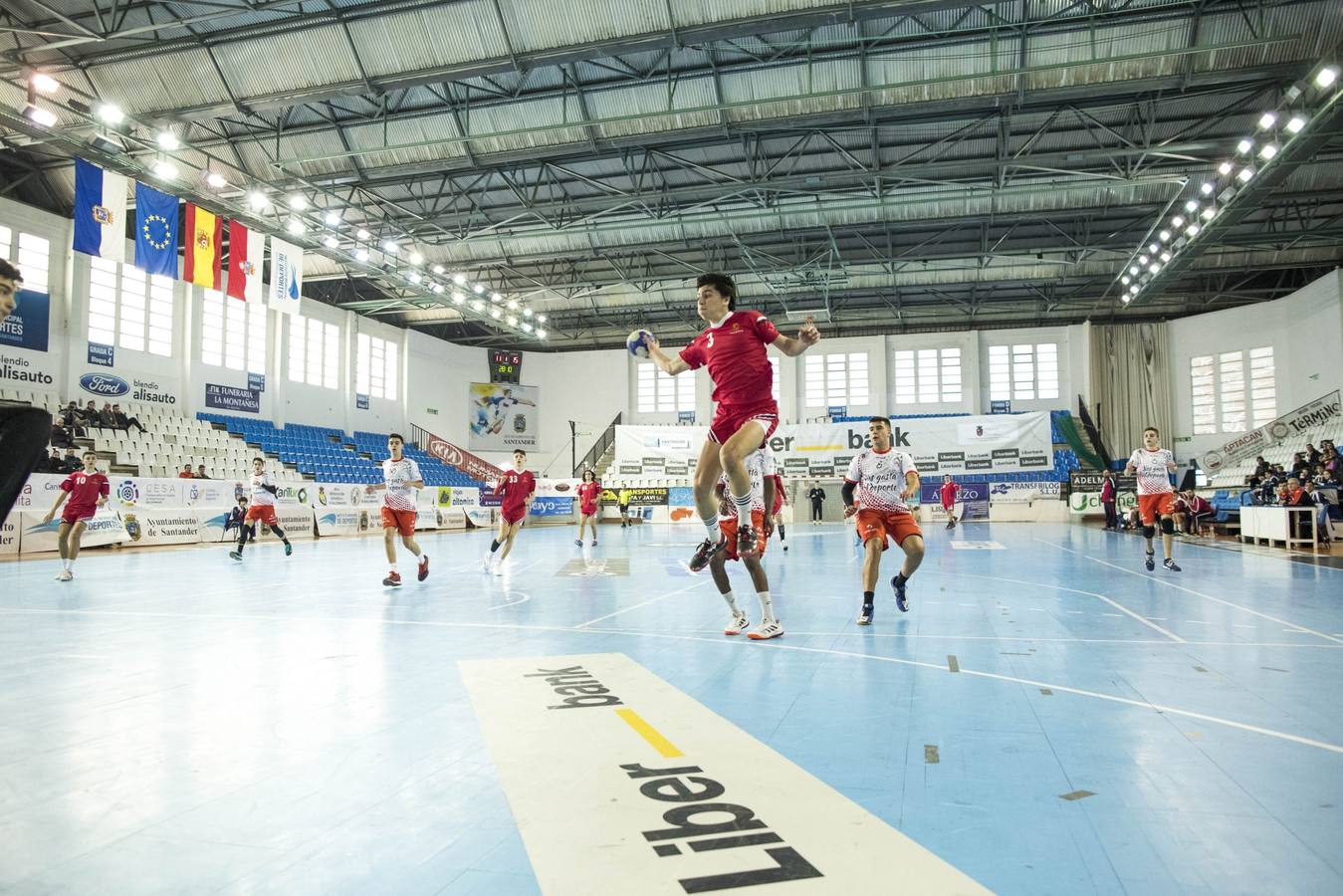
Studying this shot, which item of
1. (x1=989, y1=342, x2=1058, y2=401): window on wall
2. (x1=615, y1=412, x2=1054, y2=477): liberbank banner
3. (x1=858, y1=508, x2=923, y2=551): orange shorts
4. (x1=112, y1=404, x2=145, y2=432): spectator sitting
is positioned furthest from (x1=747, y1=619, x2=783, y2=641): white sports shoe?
(x1=989, y1=342, x2=1058, y2=401): window on wall

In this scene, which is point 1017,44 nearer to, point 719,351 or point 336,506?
point 719,351

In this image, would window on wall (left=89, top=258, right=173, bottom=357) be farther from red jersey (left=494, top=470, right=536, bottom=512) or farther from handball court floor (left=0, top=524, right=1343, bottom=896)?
handball court floor (left=0, top=524, right=1343, bottom=896)

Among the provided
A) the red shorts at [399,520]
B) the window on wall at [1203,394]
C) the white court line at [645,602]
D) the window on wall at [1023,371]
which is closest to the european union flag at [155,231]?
the red shorts at [399,520]

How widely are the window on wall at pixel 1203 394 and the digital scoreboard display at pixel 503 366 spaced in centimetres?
3357

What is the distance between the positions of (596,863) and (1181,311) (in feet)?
144

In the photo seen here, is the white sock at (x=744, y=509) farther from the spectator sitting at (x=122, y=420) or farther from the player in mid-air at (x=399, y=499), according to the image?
the spectator sitting at (x=122, y=420)

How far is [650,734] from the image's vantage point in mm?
3547

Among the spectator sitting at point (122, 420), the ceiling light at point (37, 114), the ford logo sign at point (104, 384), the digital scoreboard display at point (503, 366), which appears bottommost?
the spectator sitting at point (122, 420)

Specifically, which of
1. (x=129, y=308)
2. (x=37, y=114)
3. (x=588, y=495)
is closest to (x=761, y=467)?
(x=588, y=495)

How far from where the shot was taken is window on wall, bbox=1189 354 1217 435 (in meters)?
35.3

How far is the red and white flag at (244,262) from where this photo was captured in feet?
65.7

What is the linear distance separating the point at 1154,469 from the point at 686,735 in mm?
11376

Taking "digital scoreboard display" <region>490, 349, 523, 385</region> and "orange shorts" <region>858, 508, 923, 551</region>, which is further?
"digital scoreboard display" <region>490, 349, 523, 385</region>

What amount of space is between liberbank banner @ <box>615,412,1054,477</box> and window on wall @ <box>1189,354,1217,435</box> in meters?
9.24
